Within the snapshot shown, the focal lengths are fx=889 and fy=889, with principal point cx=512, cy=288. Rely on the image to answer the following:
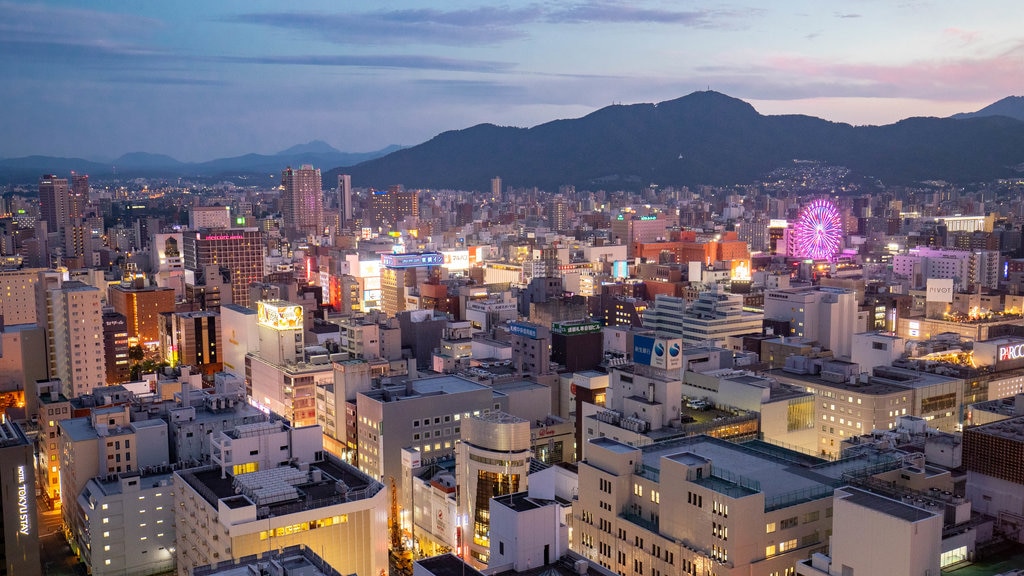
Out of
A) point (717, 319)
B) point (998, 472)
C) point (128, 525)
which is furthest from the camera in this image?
point (717, 319)

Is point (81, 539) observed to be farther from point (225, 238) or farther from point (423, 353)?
point (225, 238)

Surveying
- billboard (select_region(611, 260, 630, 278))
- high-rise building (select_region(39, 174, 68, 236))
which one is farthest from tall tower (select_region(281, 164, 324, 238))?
billboard (select_region(611, 260, 630, 278))

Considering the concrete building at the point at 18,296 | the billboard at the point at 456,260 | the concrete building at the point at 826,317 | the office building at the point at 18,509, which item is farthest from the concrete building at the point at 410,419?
the billboard at the point at 456,260

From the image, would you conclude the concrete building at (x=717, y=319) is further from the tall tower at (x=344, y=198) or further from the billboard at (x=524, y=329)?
the tall tower at (x=344, y=198)

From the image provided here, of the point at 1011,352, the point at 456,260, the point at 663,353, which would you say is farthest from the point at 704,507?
the point at 456,260

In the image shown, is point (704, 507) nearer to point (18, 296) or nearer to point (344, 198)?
point (18, 296)

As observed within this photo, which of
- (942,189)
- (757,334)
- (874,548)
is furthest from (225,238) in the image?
(942,189)
